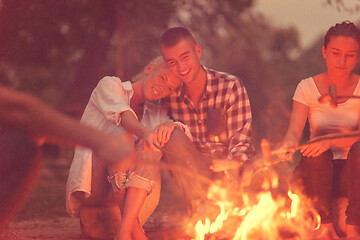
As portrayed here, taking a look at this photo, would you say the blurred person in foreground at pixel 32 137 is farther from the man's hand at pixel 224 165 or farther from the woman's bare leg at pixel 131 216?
the man's hand at pixel 224 165

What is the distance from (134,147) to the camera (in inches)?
173

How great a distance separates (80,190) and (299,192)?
179 cm

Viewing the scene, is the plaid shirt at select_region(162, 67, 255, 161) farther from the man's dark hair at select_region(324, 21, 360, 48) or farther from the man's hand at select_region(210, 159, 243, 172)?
the man's dark hair at select_region(324, 21, 360, 48)

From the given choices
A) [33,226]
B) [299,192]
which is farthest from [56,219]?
[299,192]

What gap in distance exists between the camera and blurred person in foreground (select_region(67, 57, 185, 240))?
4.07m

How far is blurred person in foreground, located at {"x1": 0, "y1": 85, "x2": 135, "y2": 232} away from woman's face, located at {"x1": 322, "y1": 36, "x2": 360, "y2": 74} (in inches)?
98.0

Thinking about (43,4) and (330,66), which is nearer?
(330,66)

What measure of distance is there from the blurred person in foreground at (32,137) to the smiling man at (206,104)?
1.85m

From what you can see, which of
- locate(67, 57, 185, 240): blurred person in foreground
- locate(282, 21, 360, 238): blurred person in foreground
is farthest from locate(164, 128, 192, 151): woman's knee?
locate(282, 21, 360, 238): blurred person in foreground

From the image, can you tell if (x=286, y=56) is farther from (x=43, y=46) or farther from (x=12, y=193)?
(x=12, y=193)

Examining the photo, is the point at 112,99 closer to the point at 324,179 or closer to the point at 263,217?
the point at 263,217

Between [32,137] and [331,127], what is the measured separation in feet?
8.56

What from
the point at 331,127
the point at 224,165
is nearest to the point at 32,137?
the point at 224,165

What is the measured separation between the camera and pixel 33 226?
538 cm
